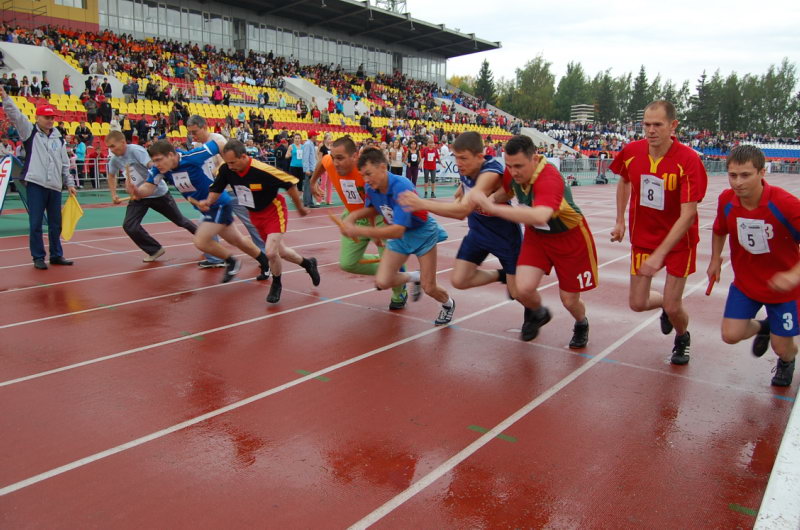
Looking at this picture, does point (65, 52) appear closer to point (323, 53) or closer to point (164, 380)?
point (323, 53)

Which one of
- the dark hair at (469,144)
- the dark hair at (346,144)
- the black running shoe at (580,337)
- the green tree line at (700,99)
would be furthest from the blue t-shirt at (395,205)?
the green tree line at (700,99)

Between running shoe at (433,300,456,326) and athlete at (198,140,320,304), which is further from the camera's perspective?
athlete at (198,140,320,304)

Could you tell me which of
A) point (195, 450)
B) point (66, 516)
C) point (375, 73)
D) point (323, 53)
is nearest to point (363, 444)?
point (195, 450)

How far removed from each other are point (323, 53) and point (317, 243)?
4049cm

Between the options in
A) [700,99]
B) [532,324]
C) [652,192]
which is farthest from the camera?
[700,99]

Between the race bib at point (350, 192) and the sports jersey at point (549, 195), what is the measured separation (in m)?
1.67

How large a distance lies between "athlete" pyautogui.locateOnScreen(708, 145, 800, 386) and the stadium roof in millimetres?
41044

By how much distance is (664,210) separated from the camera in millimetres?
4891

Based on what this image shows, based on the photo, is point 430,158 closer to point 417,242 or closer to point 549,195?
point 417,242

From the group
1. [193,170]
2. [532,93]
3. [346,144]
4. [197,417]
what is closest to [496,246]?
[346,144]

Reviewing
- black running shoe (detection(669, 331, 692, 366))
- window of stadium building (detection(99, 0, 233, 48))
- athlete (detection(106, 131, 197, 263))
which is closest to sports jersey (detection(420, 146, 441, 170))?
athlete (detection(106, 131, 197, 263))

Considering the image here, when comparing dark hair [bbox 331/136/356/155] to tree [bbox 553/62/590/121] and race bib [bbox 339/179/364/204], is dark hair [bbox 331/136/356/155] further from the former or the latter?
tree [bbox 553/62/590/121]

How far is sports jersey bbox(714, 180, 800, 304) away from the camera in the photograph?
424 cm

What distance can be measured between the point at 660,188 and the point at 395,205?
2.27m
